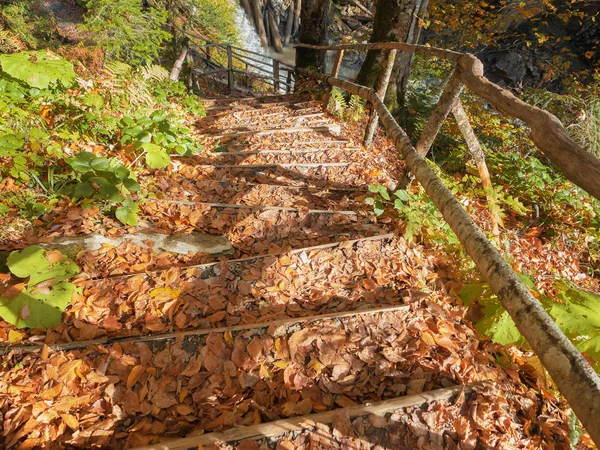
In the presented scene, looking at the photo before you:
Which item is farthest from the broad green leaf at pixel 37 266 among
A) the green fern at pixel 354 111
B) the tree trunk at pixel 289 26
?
the tree trunk at pixel 289 26

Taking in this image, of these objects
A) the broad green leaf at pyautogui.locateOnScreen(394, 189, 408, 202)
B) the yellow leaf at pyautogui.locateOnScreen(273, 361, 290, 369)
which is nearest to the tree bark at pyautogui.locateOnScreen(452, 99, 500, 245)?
the broad green leaf at pyautogui.locateOnScreen(394, 189, 408, 202)

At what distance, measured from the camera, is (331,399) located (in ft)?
5.64

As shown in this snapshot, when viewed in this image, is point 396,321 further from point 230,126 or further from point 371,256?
point 230,126

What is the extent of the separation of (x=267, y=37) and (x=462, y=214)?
71.0 ft

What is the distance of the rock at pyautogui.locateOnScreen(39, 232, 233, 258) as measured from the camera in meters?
2.41

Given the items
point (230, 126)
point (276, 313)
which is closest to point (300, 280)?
point (276, 313)

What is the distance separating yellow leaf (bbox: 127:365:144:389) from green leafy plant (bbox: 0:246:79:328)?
0.63m

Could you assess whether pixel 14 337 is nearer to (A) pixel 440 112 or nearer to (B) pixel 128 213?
(B) pixel 128 213

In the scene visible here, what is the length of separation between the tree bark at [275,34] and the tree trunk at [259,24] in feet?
1.89

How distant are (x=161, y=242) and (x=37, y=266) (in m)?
0.82

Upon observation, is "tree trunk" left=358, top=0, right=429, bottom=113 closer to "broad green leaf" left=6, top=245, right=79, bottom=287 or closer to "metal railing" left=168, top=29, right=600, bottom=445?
"metal railing" left=168, top=29, right=600, bottom=445

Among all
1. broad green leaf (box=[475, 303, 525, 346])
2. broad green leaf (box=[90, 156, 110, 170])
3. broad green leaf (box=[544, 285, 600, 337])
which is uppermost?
broad green leaf (box=[90, 156, 110, 170])

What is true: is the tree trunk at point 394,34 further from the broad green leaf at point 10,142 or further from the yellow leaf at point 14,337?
the yellow leaf at point 14,337

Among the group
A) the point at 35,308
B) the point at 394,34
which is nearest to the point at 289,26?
the point at 394,34
